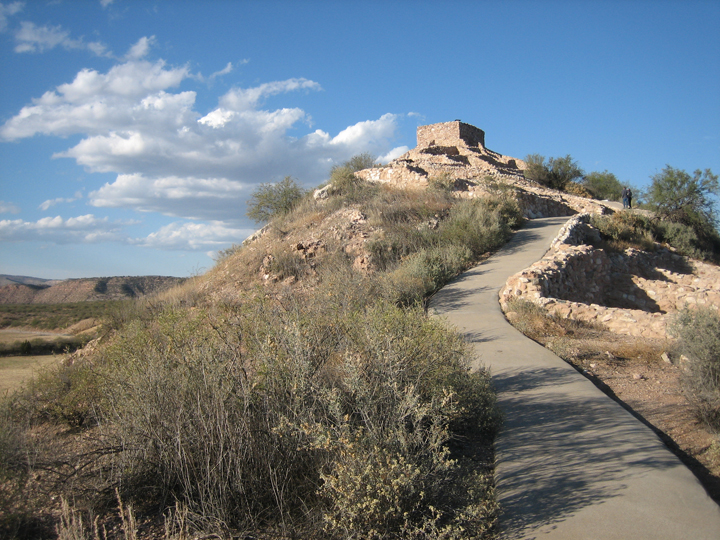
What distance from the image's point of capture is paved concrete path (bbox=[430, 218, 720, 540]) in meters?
2.52

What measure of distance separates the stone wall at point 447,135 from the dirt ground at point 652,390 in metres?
25.5

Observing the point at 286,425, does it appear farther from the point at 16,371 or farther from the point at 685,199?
the point at 685,199

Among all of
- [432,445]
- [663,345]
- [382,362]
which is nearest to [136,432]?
[382,362]

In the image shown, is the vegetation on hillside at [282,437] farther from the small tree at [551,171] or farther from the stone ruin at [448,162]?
the small tree at [551,171]

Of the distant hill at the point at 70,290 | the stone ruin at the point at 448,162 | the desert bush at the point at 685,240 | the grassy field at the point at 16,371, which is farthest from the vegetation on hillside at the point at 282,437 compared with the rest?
the distant hill at the point at 70,290

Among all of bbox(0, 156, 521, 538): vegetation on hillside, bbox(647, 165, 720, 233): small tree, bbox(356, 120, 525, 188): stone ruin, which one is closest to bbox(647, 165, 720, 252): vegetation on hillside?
bbox(647, 165, 720, 233): small tree

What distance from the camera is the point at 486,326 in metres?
7.46

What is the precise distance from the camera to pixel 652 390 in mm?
5070

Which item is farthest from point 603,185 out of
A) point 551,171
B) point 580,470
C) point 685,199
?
point 580,470

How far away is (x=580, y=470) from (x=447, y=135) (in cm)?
3054

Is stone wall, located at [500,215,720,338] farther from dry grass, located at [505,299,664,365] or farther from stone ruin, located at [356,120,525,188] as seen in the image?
stone ruin, located at [356,120,525,188]

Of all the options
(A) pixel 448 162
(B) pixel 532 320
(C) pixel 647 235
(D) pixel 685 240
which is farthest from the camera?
(A) pixel 448 162

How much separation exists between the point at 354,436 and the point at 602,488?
169 cm

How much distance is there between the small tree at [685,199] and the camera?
62.5ft
